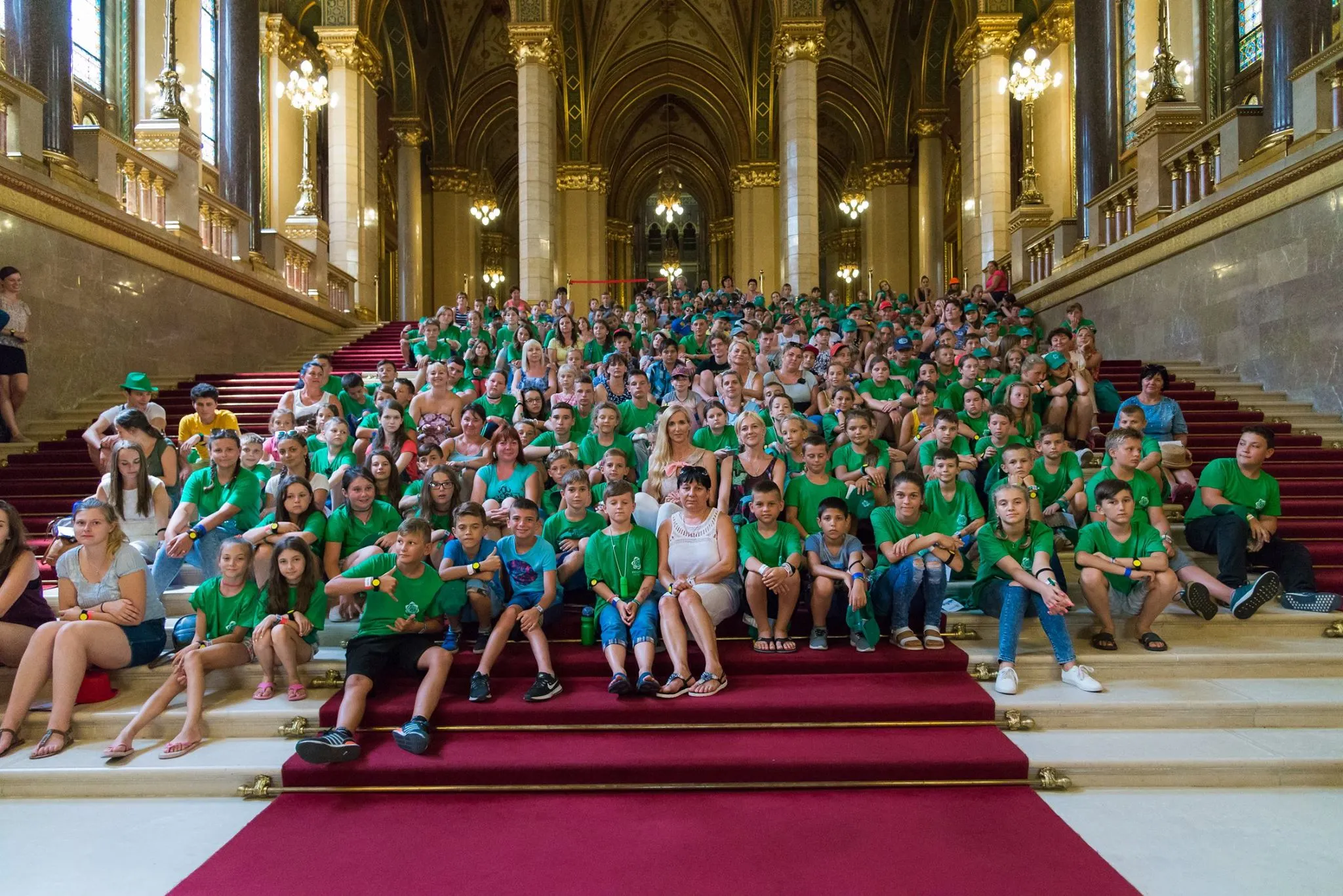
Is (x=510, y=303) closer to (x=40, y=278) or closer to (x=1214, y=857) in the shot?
(x=40, y=278)

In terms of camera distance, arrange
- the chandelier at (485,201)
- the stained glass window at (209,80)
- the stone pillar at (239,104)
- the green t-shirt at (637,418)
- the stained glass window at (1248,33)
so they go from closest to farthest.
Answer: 1. the green t-shirt at (637,418)
2. the stained glass window at (1248,33)
3. the stone pillar at (239,104)
4. the stained glass window at (209,80)
5. the chandelier at (485,201)

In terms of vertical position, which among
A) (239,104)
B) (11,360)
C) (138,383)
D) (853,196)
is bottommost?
(138,383)

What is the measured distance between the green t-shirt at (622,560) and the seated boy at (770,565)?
0.56m

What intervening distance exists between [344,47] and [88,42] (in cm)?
554

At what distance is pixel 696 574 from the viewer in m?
4.91

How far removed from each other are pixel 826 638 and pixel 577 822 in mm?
1972

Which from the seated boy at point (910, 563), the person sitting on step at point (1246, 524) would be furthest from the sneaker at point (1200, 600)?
the seated boy at point (910, 563)

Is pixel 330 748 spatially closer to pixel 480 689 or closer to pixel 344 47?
pixel 480 689

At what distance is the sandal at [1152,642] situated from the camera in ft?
15.6

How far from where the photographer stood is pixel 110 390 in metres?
10.1

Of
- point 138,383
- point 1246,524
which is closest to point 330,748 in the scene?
point 138,383

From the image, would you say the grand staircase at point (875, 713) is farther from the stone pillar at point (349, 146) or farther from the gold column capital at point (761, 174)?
the gold column capital at point (761, 174)

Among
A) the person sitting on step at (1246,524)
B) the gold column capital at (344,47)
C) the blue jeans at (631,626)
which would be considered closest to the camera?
the blue jeans at (631,626)

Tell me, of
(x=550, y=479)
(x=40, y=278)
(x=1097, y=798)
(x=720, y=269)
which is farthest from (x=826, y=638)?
(x=720, y=269)
